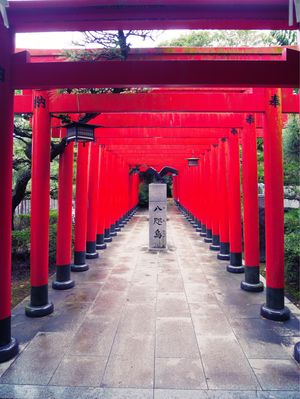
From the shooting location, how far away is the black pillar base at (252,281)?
644 centimetres

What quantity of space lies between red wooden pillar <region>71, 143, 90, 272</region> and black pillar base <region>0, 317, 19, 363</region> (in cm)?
403

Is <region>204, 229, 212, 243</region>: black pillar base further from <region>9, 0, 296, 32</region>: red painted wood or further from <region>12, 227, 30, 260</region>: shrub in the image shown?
<region>9, 0, 296, 32</region>: red painted wood

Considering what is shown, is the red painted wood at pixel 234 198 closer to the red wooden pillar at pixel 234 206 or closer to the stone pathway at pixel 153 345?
the red wooden pillar at pixel 234 206

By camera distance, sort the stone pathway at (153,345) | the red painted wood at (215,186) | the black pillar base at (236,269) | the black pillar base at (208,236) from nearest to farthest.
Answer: the stone pathway at (153,345), the black pillar base at (236,269), the red painted wood at (215,186), the black pillar base at (208,236)

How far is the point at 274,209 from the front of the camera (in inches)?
194

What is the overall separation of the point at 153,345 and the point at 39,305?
7.73 feet

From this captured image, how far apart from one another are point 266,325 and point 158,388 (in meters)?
A: 2.45

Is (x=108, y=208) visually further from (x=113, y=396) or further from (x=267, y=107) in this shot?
(x=113, y=396)

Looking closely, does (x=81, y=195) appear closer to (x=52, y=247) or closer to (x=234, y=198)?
(x=52, y=247)

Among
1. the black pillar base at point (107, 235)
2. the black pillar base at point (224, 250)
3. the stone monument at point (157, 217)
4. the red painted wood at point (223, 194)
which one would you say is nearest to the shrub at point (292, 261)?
the red painted wood at point (223, 194)

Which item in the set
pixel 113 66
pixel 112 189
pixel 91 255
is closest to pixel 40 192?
pixel 113 66

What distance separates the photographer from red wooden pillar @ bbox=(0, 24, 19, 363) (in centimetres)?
379

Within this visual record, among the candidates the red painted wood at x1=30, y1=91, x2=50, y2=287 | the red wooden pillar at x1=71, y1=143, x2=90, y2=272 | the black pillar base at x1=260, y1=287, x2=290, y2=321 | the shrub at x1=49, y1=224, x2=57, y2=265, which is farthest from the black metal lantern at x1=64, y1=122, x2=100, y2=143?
the shrub at x1=49, y1=224, x2=57, y2=265

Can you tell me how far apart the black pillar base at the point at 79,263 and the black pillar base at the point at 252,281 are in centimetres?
423
